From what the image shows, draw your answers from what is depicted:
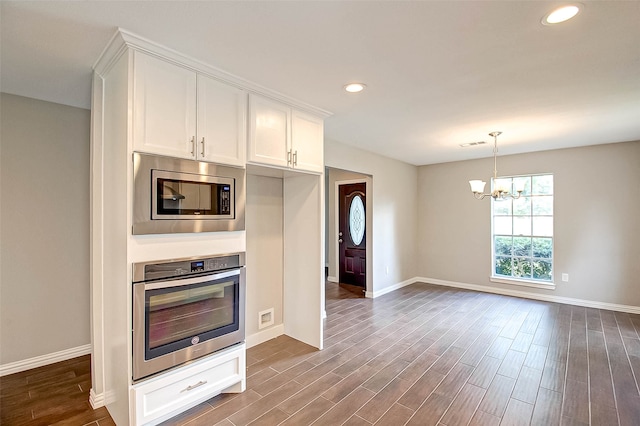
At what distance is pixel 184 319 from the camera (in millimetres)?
2191

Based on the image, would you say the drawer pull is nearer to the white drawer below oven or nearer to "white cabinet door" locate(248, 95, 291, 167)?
the white drawer below oven

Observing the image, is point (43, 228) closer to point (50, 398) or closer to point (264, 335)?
point (50, 398)

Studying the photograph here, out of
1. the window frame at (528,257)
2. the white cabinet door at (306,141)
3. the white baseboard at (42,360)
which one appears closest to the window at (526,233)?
the window frame at (528,257)

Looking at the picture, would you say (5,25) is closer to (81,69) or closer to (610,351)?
(81,69)

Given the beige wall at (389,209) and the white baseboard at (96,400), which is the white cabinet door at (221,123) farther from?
the beige wall at (389,209)

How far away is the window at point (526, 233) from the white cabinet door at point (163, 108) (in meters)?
5.19

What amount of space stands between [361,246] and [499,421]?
426 cm

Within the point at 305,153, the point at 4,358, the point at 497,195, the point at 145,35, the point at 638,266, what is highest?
the point at 145,35

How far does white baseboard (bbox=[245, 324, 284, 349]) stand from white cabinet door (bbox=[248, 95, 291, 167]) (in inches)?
77.5

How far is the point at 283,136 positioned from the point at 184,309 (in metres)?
1.69

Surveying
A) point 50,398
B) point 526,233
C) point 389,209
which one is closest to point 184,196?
point 50,398

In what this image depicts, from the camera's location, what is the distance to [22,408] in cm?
229

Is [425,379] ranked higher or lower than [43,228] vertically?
lower

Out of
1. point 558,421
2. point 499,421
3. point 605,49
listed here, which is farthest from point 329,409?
point 605,49
